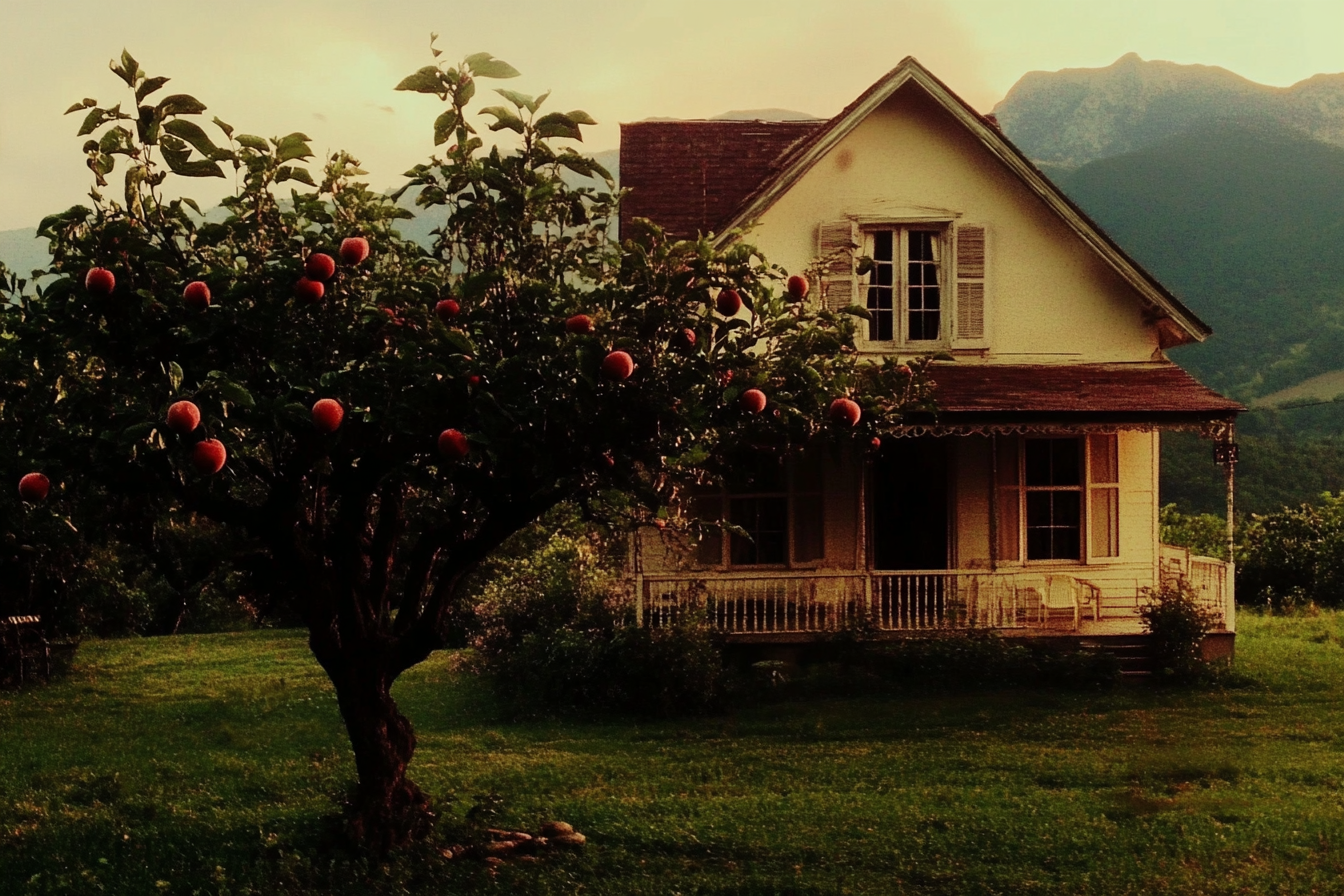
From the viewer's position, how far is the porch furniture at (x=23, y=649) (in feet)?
53.7

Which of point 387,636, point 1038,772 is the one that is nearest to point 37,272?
point 387,636

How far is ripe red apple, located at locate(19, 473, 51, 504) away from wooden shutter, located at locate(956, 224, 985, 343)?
12.1 m

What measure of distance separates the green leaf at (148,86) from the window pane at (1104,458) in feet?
42.1

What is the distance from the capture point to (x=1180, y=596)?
14977 millimetres

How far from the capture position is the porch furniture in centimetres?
1636

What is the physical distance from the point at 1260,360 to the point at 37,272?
198 feet

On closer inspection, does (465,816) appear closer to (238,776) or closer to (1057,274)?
(238,776)

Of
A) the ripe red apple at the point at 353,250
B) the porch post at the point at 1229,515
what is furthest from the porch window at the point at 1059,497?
the ripe red apple at the point at 353,250

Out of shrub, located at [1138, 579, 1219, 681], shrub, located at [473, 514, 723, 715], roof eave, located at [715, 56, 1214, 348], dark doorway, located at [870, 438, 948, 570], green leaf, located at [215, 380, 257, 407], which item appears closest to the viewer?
green leaf, located at [215, 380, 257, 407]

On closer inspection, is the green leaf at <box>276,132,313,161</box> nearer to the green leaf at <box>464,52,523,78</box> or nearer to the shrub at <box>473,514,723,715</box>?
the green leaf at <box>464,52,523,78</box>

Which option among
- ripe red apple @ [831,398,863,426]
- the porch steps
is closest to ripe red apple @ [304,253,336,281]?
ripe red apple @ [831,398,863,426]

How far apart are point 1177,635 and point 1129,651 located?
58 cm

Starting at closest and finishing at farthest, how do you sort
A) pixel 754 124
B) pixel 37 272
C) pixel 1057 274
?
pixel 37 272 < pixel 1057 274 < pixel 754 124

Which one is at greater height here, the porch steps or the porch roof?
the porch roof
